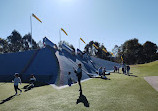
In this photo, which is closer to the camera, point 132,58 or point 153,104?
point 153,104

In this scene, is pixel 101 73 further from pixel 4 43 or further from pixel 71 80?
pixel 4 43

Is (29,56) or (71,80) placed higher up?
(29,56)

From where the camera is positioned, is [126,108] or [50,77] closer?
[126,108]

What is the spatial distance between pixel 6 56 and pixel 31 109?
24.7 m

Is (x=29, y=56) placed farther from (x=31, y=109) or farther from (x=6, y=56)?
(x=31, y=109)

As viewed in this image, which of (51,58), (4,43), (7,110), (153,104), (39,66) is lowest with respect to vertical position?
(7,110)

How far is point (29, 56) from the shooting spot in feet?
78.1

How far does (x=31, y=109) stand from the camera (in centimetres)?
621

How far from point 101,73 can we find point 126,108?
1279 cm

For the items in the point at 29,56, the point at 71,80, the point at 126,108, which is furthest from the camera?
the point at 29,56

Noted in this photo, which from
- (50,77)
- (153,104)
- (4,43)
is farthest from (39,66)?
(4,43)

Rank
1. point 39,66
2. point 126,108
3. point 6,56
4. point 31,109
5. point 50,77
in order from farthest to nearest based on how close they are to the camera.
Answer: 1. point 6,56
2. point 39,66
3. point 50,77
4. point 31,109
5. point 126,108

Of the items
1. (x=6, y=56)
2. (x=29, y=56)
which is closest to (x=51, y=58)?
(x=29, y=56)

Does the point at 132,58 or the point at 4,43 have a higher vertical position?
the point at 4,43
